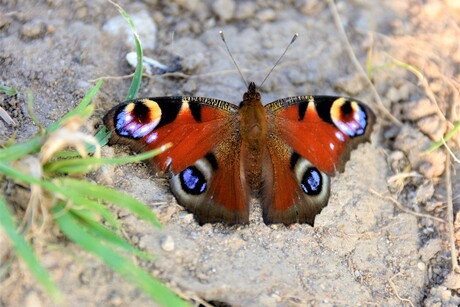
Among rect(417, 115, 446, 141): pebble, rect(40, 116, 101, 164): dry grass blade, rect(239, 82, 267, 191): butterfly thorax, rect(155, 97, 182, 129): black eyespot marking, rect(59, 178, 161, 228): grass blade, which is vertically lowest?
rect(417, 115, 446, 141): pebble

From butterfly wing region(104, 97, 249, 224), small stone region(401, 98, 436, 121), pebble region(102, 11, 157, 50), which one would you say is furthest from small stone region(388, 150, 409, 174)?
pebble region(102, 11, 157, 50)

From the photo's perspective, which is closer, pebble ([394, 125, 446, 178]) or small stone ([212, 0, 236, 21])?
pebble ([394, 125, 446, 178])

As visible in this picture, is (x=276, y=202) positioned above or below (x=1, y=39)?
below

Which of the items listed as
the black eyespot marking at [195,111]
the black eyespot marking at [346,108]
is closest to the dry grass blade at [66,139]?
the black eyespot marking at [195,111]

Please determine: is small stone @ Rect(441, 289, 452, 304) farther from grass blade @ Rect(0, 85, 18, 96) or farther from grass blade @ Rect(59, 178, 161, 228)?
grass blade @ Rect(0, 85, 18, 96)

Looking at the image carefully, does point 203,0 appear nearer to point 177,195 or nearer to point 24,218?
point 177,195

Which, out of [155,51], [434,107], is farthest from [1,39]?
[434,107]

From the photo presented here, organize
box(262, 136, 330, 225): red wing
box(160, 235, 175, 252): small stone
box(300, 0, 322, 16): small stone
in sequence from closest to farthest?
box(160, 235, 175, 252): small stone
box(262, 136, 330, 225): red wing
box(300, 0, 322, 16): small stone
